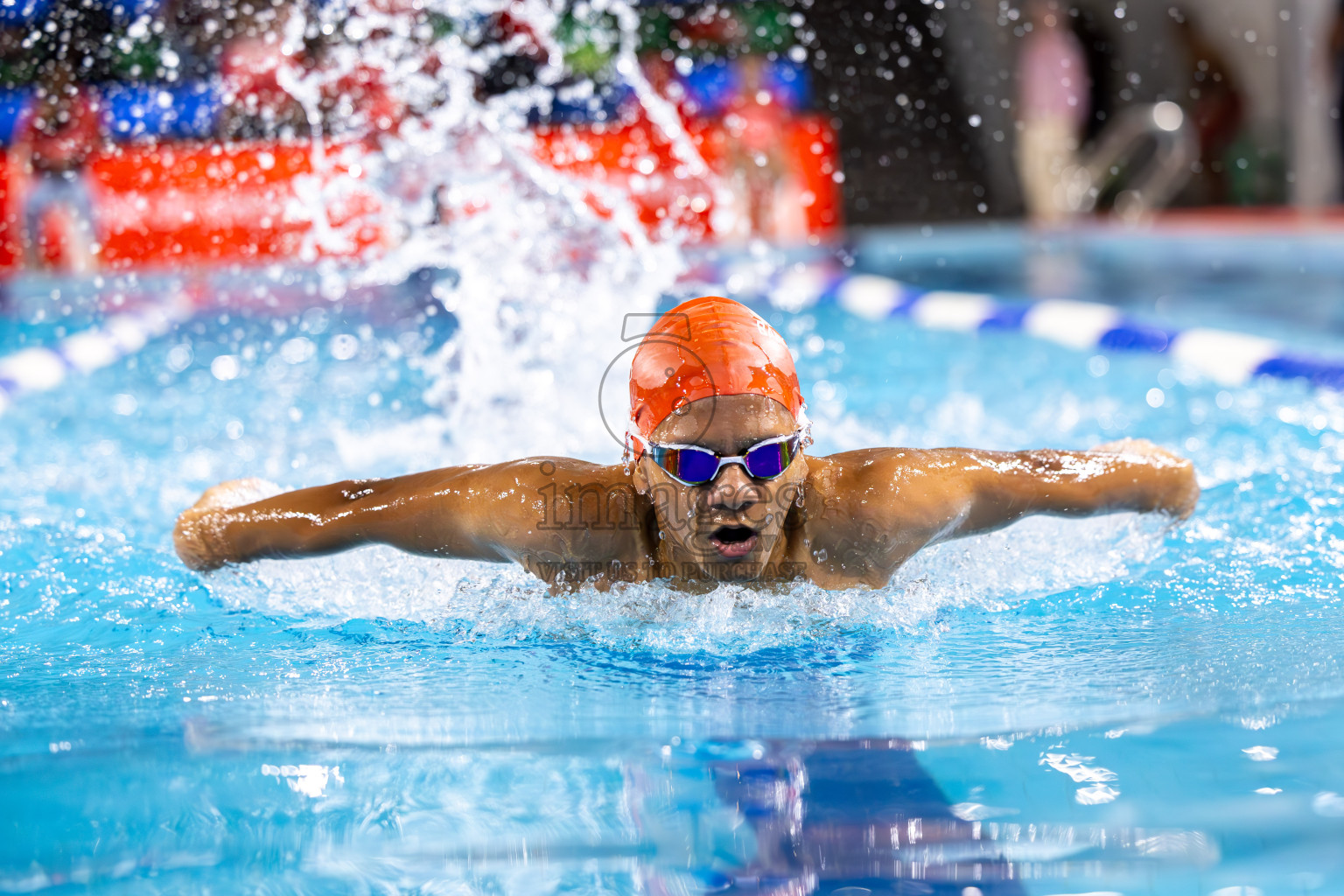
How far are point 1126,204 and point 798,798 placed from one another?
12.1 meters

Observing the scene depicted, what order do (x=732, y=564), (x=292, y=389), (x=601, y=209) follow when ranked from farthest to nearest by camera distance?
(x=601, y=209), (x=292, y=389), (x=732, y=564)

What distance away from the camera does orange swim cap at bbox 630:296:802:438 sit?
2.20m

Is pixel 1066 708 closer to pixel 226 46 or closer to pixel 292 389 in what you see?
pixel 292 389

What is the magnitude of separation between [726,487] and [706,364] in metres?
0.22

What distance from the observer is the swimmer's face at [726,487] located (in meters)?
2.16

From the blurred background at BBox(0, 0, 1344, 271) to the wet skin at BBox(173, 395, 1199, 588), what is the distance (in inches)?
228

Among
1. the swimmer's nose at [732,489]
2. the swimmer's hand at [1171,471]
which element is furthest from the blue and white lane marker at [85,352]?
the swimmer's hand at [1171,471]

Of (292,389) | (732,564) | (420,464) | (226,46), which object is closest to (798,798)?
(732,564)

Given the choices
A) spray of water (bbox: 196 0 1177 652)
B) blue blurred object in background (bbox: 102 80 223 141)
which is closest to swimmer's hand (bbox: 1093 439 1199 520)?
spray of water (bbox: 196 0 1177 652)

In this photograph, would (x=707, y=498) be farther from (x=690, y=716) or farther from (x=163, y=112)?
(x=163, y=112)

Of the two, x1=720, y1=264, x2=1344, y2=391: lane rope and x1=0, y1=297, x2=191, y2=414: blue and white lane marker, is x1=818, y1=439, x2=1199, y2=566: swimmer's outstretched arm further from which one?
x1=0, y1=297, x2=191, y2=414: blue and white lane marker

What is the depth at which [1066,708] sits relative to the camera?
1988 millimetres

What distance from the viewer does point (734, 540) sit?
88.7 inches

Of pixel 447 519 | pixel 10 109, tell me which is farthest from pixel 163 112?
pixel 447 519
